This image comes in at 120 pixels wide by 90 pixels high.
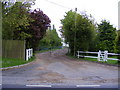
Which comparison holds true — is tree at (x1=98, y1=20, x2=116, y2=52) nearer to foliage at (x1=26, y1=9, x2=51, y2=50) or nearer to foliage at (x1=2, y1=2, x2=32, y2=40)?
foliage at (x1=26, y1=9, x2=51, y2=50)

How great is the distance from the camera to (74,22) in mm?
20375

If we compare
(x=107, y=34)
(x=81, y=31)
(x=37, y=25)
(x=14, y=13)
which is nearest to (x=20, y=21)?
(x=14, y=13)

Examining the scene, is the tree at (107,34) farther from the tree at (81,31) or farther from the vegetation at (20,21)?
the vegetation at (20,21)

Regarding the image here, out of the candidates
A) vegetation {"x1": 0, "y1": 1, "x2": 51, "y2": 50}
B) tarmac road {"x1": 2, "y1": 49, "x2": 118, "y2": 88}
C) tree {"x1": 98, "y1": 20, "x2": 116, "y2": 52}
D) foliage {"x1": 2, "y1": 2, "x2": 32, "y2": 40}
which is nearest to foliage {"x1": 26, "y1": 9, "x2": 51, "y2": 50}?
vegetation {"x1": 0, "y1": 1, "x2": 51, "y2": 50}

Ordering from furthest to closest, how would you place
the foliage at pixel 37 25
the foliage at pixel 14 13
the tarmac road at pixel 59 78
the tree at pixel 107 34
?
the tree at pixel 107 34
the foliage at pixel 37 25
the foliage at pixel 14 13
the tarmac road at pixel 59 78

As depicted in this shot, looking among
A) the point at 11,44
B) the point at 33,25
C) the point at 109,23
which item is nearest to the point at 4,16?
the point at 11,44

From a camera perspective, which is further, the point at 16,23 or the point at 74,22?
the point at 74,22

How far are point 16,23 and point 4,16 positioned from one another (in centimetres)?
115

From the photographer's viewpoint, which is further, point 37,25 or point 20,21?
point 37,25

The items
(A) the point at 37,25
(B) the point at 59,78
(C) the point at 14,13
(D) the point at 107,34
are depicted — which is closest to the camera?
(B) the point at 59,78

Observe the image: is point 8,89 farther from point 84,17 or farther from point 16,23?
point 84,17

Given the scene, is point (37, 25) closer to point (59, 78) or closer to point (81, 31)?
point (81, 31)

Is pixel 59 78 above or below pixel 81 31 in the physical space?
below

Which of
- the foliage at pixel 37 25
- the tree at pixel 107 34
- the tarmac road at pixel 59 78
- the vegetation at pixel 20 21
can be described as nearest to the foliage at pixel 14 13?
the vegetation at pixel 20 21
